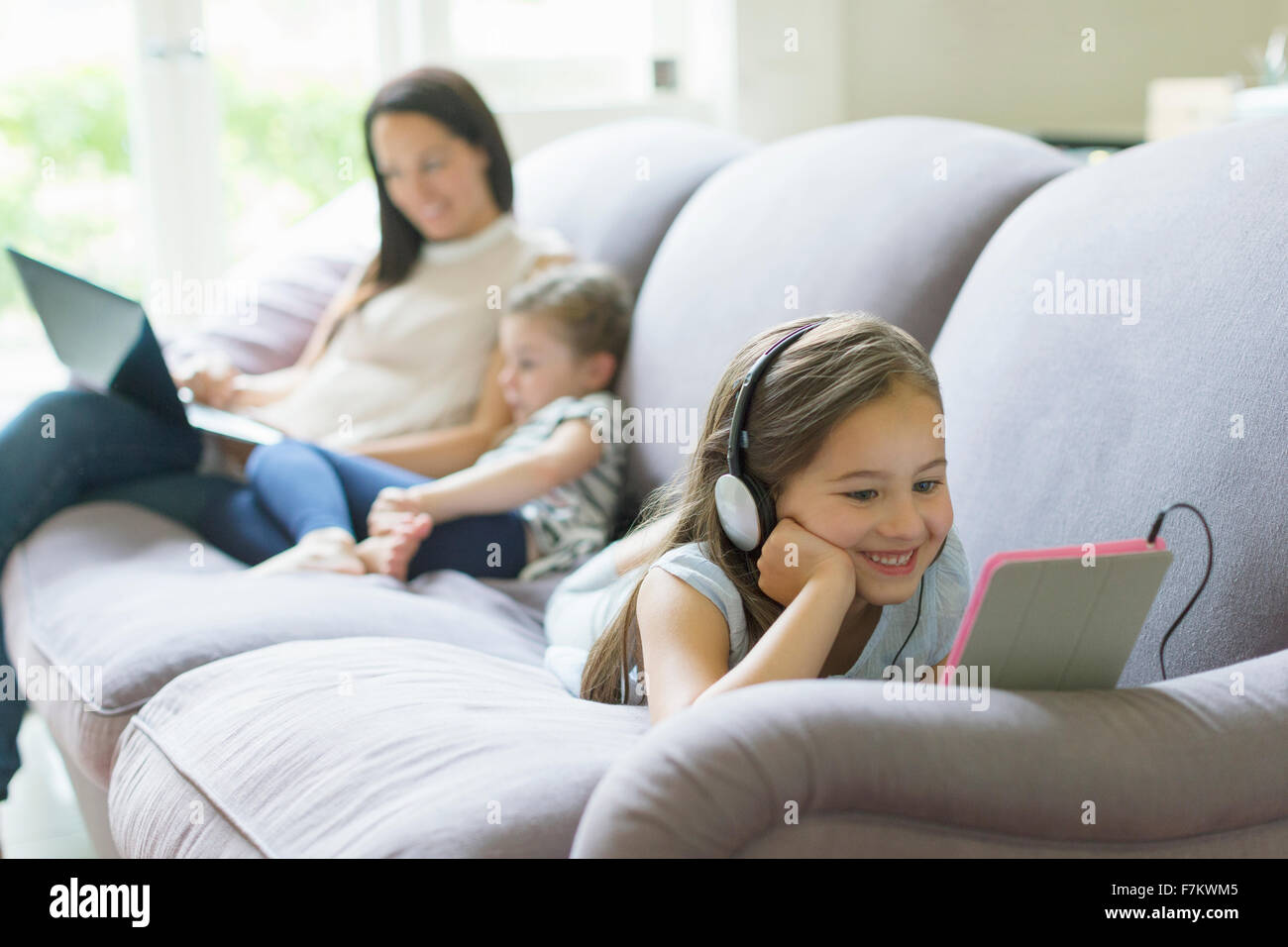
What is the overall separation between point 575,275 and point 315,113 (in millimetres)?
1747

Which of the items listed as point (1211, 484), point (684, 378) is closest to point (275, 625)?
point (684, 378)

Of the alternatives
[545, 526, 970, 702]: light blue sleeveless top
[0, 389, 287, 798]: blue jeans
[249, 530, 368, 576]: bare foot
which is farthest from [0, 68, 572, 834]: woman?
[545, 526, 970, 702]: light blue sleeveless top

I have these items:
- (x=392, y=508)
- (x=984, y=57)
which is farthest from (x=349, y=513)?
(x=984, y=57)

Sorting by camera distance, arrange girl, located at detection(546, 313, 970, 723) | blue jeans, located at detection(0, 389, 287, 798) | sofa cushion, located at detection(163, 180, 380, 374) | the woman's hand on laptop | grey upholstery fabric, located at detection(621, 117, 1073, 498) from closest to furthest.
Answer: girl, located at detection(546, 313, 970, 723) → grey upholstery fabric, located at detection(621, 117, 1073, 498) → blue jeans, located at detection(0, 389, 287, 798) → the woman's hand on laptop → sofa cushion, located at detection(163, 180, 380, 374)

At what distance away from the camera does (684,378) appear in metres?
1.75

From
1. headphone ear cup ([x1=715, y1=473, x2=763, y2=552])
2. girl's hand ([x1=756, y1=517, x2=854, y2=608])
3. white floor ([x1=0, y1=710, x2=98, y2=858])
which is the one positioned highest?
headphone ear cup ([x1=715, y1=473, x2=763, y2=552])

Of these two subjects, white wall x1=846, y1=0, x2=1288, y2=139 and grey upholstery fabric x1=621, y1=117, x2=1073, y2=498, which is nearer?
grey upholstery fabric x1=621, y1=117, x2=1073, y2=498

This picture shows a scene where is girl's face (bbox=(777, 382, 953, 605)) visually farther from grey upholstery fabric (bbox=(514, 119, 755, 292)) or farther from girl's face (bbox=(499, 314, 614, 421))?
grey upholstery fabric (bbox=(514, 119, 755, 292))

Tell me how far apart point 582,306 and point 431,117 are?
487 millimetres

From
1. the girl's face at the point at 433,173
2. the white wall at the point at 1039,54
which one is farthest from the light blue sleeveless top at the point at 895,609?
the white wall at the point at 1039,54

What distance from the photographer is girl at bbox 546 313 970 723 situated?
3.23 ft

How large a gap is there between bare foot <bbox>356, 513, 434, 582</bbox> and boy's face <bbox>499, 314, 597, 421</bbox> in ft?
0.94

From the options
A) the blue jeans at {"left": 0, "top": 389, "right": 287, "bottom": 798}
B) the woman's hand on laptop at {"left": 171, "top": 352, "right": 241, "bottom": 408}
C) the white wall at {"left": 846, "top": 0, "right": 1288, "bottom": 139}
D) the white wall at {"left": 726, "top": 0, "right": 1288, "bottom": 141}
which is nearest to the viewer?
the blue jeans at {"left": 0, "top": 389, "right": 287, "bottom": 798}

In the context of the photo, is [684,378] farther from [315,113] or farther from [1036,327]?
[315,113]
